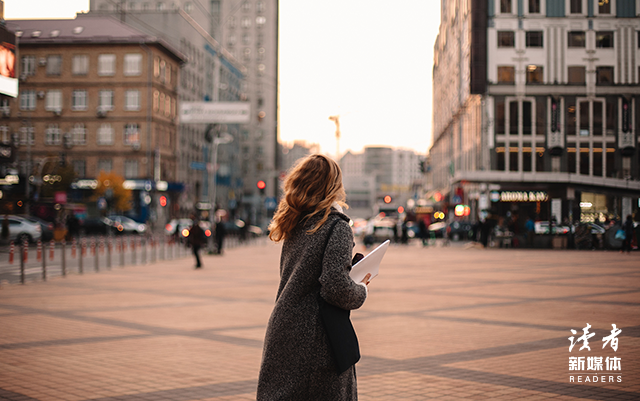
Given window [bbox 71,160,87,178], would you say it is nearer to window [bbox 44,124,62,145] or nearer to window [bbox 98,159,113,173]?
window [bbox 98,159,113,173]

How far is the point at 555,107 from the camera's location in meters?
38.9

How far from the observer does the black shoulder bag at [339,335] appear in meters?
3.47

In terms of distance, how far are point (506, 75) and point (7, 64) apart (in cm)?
3922

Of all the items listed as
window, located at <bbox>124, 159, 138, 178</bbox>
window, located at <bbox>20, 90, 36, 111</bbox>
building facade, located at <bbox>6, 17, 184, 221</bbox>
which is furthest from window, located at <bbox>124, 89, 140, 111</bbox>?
window, located at <bbox>20, 90, 36, 111</bbox>

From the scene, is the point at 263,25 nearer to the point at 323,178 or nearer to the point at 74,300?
the point at 74,300

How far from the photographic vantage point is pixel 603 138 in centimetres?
3359

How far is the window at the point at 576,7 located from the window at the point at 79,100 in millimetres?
51428

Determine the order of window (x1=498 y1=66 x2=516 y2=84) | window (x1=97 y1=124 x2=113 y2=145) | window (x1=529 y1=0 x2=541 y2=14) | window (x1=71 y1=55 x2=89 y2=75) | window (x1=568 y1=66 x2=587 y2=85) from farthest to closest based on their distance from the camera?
window (x1=97 y1=124 x2=113 y2=145) → window (x1=71 y1=55 x2=89 y2=75) → window (x1=498 y1=66 x2=516 y2=84) → window (x1=529 y1=0 x2=541 y2=14) → window (x1=568 y1=66 x2=587 y2=85)

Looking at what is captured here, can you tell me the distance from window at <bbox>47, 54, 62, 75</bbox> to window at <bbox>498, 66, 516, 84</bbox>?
1624 inches

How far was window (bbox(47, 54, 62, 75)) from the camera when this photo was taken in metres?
69.1

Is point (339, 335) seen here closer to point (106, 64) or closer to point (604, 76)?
point (604, 76)

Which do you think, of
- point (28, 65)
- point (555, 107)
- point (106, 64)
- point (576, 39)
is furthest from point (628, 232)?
point (28, 65)

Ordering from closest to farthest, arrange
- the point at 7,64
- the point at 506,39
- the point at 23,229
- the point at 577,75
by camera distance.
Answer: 1. the point at 7,64
2. the point at 577,75
3. the point at 23,229
4. the point at 506,39

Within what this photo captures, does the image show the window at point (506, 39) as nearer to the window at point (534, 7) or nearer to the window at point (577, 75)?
the window at point (534, 7)
